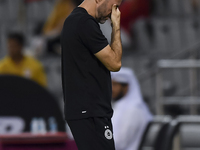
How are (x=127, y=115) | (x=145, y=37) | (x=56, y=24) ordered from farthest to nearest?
(x=56, y=24) → (x=145, y=37) → (x=127, y=115)

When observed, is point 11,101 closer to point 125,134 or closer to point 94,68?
point 125,134

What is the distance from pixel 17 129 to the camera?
16.3 ft

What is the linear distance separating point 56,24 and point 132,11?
129 centimetres

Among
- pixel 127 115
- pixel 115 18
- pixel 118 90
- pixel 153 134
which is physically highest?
pixel 115 18

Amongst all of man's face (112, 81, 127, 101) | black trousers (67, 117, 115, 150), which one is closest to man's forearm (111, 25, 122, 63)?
black trousers (67, 117, 115, 150)

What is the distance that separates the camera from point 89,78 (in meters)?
2.77

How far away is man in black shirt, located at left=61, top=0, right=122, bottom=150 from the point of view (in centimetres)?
275

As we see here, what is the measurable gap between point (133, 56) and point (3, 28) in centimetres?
269

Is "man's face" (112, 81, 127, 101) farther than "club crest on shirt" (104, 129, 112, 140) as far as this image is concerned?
Yes

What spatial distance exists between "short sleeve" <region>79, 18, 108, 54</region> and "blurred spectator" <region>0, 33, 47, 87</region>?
14.4 feet

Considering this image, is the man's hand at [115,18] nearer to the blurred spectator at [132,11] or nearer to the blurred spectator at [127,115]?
the blurred spectator at [127,115]

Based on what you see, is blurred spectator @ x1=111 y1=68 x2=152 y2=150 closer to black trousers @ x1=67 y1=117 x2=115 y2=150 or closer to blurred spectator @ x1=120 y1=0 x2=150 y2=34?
black trousers @ x1=67 y1=117 x2=115 y2=150

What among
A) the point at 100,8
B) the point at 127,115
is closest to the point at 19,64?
the point at 127,115

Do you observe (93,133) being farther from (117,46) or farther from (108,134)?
(117,46)
